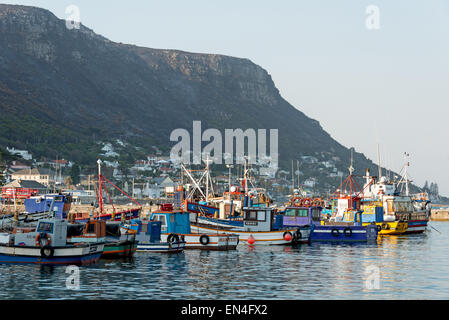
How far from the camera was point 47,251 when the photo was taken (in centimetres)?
4866

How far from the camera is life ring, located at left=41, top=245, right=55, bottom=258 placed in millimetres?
48588

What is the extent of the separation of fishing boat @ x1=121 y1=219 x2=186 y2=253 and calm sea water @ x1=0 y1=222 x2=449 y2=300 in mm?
767

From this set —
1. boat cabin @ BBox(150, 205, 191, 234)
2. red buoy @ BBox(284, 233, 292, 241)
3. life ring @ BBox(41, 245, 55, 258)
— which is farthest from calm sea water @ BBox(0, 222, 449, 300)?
red buoy @ BBox(284, 233, 292, 241)

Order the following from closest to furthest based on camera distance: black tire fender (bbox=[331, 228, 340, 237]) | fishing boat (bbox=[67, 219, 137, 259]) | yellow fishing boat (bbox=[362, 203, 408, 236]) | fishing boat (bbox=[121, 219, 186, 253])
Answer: fishing boat (bbox=[67, 219, 137, 259])
fishing boat (bbox=[121, 219, 186, 253])
black tire fender (bbox=[331, 228, 340, 237])
yellow fishing boat (bbox=[362, 203, 408, 236])

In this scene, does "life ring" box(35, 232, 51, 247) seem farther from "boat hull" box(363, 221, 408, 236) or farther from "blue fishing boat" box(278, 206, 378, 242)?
"boat hull" box(363, 221, 408, 236)

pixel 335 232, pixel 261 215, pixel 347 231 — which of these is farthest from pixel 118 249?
pixel 347 231

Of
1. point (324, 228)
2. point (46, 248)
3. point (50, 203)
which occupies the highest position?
point (50, 203)

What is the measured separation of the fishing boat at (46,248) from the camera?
48.8m

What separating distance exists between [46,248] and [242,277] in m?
14.5

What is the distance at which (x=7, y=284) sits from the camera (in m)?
41.0

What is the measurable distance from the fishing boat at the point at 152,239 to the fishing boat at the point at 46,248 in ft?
36.7

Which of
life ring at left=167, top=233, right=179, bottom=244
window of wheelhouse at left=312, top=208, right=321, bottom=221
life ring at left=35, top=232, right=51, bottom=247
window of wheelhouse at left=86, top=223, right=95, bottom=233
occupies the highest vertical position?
window of wheelhouse at left=312, top=208, right=321, bottom=221

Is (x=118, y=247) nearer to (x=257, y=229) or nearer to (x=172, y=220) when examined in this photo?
(x=172, y=220)
